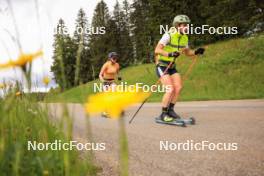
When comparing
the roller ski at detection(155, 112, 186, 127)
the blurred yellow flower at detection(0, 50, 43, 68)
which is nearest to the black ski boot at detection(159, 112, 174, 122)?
the roller ski at detection(155, 112, 186, 127)

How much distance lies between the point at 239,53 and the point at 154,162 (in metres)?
23.9

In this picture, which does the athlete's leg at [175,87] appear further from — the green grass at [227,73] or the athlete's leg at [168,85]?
the green grass at [227,73]

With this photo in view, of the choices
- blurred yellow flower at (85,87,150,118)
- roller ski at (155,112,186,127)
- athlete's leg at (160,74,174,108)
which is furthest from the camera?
athlete's leg at (160,74,174,108)

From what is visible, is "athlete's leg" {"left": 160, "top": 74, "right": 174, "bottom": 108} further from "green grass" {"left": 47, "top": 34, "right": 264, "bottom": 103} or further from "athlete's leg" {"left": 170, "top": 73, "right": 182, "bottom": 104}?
"green grass" {"left": 47, "top": 34, "right": 264, "bottom": 103}

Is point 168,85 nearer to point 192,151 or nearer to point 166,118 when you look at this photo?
point 166,118

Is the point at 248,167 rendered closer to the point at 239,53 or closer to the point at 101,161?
the point at 101,161

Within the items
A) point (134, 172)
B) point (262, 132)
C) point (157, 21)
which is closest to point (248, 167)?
point (134, 172)

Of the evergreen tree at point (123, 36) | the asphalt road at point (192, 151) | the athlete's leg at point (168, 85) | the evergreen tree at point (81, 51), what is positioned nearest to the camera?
the evergreen tree at point (81, 51)

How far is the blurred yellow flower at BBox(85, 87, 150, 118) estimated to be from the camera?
934mm

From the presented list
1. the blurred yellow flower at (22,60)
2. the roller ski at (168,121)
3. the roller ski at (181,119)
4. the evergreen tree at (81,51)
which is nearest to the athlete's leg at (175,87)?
the roller ski at (181,119)

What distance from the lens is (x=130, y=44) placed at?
69062mm

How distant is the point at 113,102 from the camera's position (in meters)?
0.95

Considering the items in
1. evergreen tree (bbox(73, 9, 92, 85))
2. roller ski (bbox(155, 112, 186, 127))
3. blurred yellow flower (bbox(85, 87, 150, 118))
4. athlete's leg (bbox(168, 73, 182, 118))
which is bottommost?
roller ski (bbox(155, 112, 186, 127))

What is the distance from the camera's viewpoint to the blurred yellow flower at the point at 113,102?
93 cm
